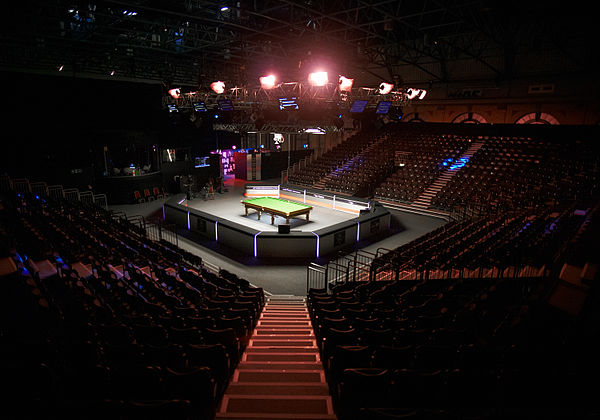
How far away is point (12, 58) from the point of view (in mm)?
16766

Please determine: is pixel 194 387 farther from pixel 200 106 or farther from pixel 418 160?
pixel 418 160

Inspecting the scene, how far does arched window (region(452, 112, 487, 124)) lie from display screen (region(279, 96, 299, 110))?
15.2m

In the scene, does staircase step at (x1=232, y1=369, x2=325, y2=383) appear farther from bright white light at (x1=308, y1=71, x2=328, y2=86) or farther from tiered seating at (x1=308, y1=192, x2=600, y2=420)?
bright white light at (x1=308, y1=71, x2=328, y2=86)

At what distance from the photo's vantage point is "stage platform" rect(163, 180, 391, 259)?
1305 centimetres

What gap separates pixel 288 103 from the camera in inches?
673

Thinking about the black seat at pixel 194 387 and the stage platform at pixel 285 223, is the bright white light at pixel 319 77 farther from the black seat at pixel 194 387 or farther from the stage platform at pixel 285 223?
the black seat at pixel 194 387

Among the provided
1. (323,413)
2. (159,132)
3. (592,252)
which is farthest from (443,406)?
(159,132)

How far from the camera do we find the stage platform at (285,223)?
13.0 metres

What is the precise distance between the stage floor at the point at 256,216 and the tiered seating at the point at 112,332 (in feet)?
20.4

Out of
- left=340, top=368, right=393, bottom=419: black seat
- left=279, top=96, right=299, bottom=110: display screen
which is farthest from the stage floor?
left=340, top=368, right=393, bottom=419: black seat

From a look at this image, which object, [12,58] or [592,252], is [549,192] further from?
[12,58]

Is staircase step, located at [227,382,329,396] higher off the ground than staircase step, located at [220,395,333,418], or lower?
lower

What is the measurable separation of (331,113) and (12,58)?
50.7ft

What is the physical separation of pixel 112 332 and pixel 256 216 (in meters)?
13.5
